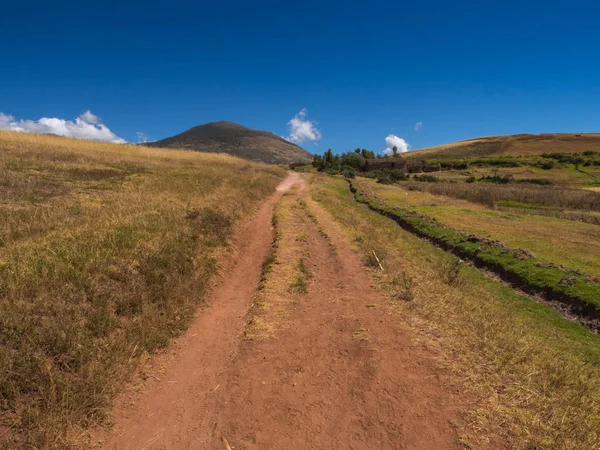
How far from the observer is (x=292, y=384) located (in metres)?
5.43

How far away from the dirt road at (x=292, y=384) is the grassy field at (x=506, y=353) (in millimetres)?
582

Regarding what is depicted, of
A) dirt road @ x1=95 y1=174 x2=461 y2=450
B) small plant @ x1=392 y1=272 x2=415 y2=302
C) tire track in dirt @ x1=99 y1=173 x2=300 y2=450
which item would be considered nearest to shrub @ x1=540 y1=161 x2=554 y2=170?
small plant @ x1=392 y1=272 x2=415 y2=302

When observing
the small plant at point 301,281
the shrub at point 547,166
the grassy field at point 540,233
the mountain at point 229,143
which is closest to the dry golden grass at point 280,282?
the small plant at point 301,281

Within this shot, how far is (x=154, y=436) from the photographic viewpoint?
4.38 metres

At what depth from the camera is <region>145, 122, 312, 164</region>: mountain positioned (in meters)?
115

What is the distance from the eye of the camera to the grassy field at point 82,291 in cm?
430

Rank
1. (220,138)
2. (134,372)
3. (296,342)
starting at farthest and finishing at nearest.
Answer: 1. (220,138)
2. (296,342)
3. (134,372)

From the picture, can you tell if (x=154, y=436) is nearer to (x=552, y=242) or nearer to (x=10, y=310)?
(x=10, y=310)

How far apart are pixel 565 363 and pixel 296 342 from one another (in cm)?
636

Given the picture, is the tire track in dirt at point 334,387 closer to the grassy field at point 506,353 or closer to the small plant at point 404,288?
the grassy field at point 506,353

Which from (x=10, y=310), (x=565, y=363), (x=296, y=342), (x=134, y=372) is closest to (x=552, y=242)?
(x=565, y=363)

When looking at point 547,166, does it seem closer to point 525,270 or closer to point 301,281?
point 525,270

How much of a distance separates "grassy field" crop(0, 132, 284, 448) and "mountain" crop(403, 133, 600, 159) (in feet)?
449

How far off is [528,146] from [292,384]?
513 feet
